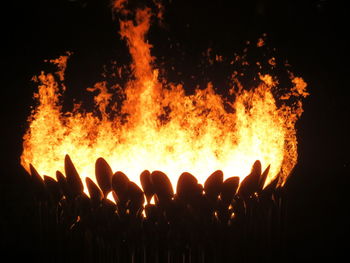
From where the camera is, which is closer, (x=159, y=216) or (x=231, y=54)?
(x=159, y=216)

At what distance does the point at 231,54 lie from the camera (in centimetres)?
322

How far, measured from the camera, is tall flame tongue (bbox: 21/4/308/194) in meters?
2.44

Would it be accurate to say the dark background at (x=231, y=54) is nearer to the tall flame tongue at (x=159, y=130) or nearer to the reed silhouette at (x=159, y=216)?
the tall flame tongue at (x=159, y=130)

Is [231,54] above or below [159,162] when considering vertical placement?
above

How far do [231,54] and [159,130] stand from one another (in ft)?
2.94

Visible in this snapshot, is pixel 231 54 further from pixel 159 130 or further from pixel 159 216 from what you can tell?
pixel 159 216

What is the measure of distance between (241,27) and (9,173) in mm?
2100

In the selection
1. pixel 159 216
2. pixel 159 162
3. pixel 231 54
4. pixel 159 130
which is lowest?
pixel 159 216

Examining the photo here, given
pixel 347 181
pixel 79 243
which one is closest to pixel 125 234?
pixel 79 243

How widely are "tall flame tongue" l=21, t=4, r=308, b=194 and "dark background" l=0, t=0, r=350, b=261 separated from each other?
0.12m

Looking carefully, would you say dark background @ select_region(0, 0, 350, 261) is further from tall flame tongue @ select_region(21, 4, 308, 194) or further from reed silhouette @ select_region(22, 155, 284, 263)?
reed silhouette @ select_region(22, 155, 284, 263)

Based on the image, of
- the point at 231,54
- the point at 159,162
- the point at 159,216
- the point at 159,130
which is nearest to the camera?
the point at 159,216

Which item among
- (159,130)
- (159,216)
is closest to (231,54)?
(159,130)

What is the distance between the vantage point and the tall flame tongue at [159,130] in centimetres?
244
